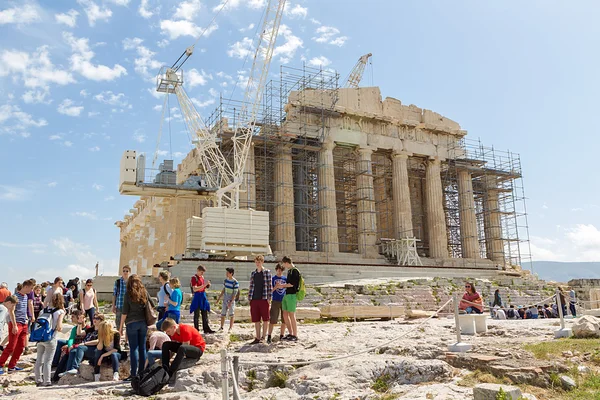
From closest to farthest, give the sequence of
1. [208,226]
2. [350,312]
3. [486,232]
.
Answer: [350,312]
[208,226]
[486,232]

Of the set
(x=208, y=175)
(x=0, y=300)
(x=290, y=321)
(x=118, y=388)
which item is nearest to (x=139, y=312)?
(x=118, y=388)

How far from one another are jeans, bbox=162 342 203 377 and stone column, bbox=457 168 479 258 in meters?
34.5

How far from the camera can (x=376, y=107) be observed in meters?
38.1

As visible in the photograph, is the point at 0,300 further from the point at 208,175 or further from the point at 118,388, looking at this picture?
the point at 208,175

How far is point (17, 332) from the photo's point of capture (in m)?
9.77

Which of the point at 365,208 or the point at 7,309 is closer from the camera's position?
the point at 7,309

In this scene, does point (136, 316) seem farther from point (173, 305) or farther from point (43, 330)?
point (173, 305)

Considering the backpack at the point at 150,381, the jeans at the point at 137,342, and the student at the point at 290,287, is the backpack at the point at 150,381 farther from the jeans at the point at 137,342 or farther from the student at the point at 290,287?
the student at the point at 290,287

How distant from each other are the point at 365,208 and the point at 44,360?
95.7 ft

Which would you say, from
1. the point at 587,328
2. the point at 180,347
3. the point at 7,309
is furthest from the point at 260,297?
the point at 587,328

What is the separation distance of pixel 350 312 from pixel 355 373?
31.5ft

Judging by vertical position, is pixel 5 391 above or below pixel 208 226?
below

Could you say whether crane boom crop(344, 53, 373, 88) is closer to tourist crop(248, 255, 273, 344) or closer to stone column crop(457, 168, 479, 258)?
stone column crop(457, 168, 479, 258)

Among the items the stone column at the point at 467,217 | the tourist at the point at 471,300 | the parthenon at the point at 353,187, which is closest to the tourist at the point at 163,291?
the tourist at the point at 471,300
